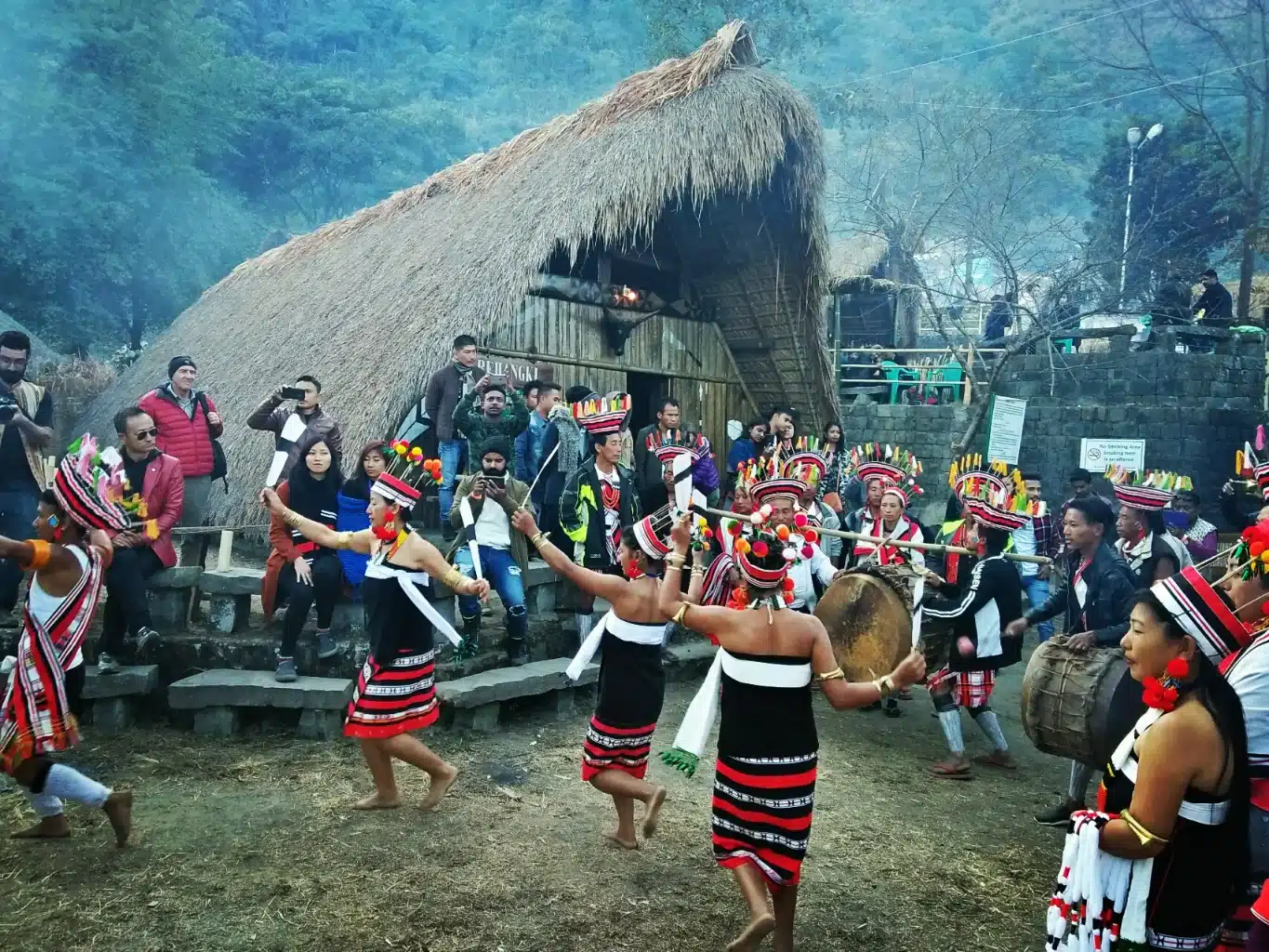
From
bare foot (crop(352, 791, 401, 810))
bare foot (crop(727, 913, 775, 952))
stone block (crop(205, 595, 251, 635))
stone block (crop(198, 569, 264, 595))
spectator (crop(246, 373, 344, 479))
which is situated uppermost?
spectator (crop(246, 373, 344, 479))

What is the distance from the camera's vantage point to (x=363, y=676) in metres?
4.32

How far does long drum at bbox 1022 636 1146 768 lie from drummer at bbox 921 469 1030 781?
3.13ft

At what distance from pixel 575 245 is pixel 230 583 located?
5.09 metres

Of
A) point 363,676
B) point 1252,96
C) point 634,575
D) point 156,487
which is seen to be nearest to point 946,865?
point 634,575

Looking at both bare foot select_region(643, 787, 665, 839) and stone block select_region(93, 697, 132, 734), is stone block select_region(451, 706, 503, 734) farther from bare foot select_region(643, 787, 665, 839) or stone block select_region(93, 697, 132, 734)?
stone block select_region(93, 697, 132, 734)

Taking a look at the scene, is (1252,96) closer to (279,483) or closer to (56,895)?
(279,483)

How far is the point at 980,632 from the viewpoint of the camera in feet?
17.8

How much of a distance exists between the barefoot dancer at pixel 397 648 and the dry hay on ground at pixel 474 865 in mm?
277

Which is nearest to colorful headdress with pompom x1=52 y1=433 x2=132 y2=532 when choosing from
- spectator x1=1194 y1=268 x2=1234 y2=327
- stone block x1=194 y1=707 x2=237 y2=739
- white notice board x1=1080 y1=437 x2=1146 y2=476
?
stone block x1=194 y1=707 x2=237 y2=739

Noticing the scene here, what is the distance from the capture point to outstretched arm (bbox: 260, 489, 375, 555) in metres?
4.61

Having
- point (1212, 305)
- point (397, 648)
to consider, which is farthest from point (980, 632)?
point (1212, 305)

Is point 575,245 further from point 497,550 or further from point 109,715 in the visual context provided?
point 109,715

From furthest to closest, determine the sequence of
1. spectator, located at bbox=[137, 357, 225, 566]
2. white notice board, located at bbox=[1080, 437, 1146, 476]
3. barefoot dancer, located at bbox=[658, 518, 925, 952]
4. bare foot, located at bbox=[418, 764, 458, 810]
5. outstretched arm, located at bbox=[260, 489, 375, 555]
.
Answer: white notice board, located at bbox=[1080, 437, 1146, 476]
spectator, located at bbox=[137, 357, 225, 566]
outstretched arm, located at bbox=[260, 489, 375, 555]
bare foot, located at bbox=[418, 764, 458, 810]
barefoot dancer, located at bbox=[658, 518, 925, 952]

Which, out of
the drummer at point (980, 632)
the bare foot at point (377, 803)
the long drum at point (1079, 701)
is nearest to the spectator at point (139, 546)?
the bare foot at point (377, 803)
